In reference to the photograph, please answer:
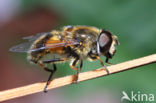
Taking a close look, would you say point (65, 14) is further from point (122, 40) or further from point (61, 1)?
point (122, 40)

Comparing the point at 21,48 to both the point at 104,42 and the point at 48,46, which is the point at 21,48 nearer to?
the point at 48,46

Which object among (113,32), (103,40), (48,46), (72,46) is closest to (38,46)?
(48,46)

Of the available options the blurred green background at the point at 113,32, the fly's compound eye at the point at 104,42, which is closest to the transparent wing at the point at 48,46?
the fly's compound eye at the point at 104,42
